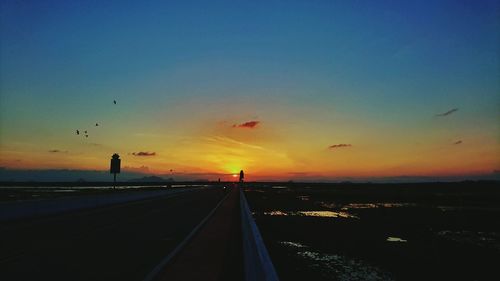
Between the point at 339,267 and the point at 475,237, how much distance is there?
1148 cm

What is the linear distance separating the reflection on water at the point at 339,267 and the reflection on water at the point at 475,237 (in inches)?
311

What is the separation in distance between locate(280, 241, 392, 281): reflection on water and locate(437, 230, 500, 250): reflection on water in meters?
7.90

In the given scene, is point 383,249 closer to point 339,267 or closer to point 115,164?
point 339,267

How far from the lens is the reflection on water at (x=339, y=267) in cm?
1276

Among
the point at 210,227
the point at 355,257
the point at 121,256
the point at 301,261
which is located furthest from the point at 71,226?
the point at 355,257

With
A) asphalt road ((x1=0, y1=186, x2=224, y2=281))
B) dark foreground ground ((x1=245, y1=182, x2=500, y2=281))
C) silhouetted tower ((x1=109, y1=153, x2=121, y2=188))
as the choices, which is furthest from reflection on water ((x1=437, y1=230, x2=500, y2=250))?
silhouetted tower ((x1=109, y1=153, x2=121, y2=188))

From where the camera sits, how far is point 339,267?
14.0 meters

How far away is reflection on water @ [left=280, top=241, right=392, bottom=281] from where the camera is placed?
502 inches

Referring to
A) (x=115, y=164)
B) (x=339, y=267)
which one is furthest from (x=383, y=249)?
(x=115, y=164)

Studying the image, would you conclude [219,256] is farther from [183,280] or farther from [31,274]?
[31,274]

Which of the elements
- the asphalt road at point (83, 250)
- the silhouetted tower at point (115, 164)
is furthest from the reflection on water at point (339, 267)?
the silhouetted tower at point (115, 164)

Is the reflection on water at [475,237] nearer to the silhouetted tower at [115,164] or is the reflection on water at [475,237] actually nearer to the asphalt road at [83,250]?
the asphalt road at [83,250]

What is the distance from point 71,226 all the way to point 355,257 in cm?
1200

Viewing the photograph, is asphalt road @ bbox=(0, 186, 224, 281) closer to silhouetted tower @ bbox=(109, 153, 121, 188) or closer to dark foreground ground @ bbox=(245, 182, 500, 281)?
dark foreground ground @ bbox=(245, 182, 500, 281)
